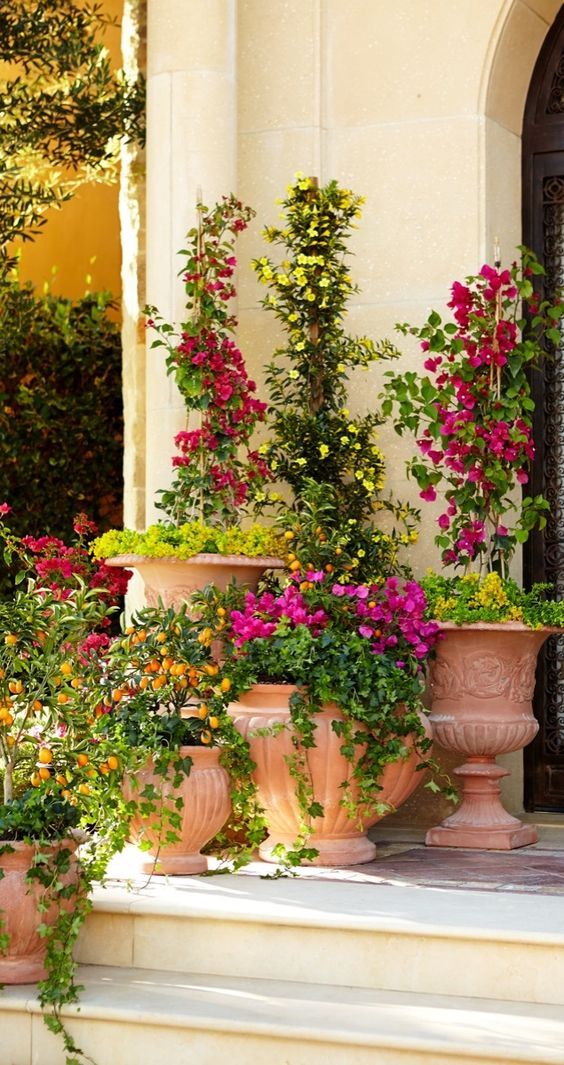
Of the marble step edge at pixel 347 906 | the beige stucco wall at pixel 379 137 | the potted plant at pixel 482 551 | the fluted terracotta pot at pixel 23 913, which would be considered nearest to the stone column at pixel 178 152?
the beige stucco wall at pixel 379 137

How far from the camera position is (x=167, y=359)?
639cm

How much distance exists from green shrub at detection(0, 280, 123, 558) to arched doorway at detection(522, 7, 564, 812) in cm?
367

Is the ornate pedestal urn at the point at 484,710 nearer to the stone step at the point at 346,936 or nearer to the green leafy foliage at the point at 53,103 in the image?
the stone step at the point at 346,936

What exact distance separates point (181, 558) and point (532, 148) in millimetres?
2554

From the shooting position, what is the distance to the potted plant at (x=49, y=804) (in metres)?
4.56

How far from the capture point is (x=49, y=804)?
4711 millimetres

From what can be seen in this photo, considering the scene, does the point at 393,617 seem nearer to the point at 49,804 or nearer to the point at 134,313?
the point at 49,804

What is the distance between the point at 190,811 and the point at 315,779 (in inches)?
18.7

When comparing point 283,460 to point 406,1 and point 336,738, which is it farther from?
point 406,1

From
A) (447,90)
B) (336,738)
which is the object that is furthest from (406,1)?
(336,738)

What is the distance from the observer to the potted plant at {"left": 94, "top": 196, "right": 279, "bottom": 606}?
19.9ft

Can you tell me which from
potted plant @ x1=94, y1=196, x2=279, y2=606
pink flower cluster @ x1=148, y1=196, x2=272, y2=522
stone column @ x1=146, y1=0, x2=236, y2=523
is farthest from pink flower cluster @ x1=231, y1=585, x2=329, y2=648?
stone column @ x1=146, y1=0, x2=236, y2=523

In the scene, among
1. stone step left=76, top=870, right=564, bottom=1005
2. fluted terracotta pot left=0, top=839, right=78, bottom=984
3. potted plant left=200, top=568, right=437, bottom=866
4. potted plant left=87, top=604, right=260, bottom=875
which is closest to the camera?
stone step left=76, top=870, right=564, bottom=1005

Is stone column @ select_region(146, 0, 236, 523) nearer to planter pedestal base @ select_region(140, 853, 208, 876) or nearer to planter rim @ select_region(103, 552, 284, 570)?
planter rim @ select_region(103, 552, 284, 570)
